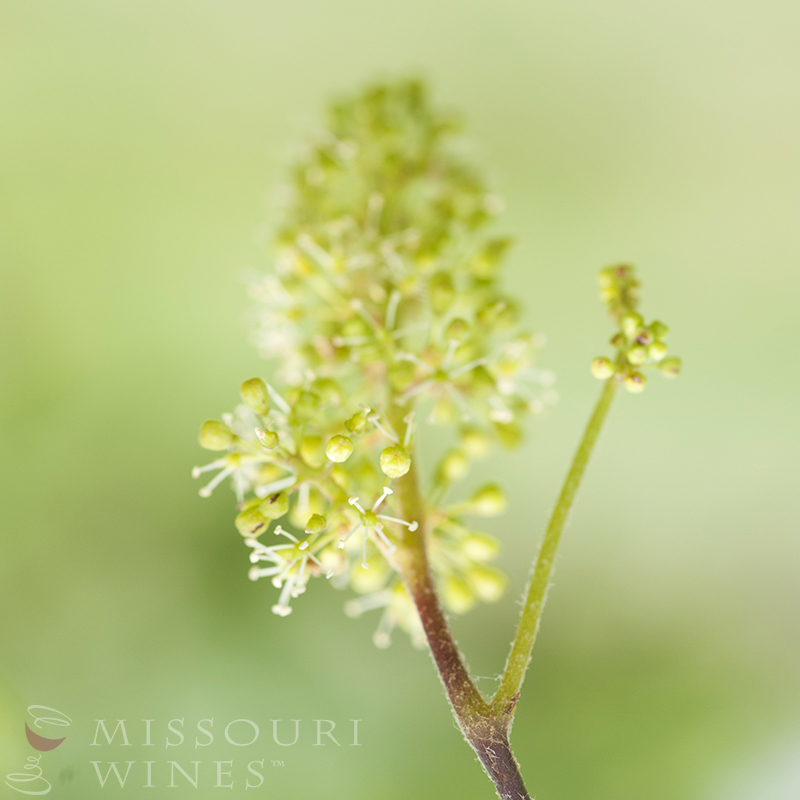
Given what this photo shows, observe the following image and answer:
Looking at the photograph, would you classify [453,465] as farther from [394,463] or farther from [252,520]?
[252,520]

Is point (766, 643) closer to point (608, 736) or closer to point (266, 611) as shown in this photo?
point (608, 736)

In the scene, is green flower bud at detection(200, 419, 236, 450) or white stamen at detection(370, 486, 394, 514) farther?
green flower bud at detection(200, 419, 236, 450)

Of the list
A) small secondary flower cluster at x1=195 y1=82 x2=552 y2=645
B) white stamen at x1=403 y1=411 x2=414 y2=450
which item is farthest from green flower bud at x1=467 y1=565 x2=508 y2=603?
white stamen at x1=403 y1=411 x2=414 y2=450

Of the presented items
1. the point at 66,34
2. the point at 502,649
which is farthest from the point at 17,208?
the point at 502,649

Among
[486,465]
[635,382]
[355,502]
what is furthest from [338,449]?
[486,465]

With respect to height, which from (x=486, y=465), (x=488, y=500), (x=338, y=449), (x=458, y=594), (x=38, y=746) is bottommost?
(x=38, y=746)

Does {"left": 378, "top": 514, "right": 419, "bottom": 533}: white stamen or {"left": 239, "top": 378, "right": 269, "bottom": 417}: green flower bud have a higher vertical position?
{"left": 239, "top": 378, "right": 269, "bottom": 417}: green flower bud

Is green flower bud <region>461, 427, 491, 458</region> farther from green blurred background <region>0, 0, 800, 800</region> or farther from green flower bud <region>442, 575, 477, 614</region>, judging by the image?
green blurred background <region>0, 0, 800, 800</region>
